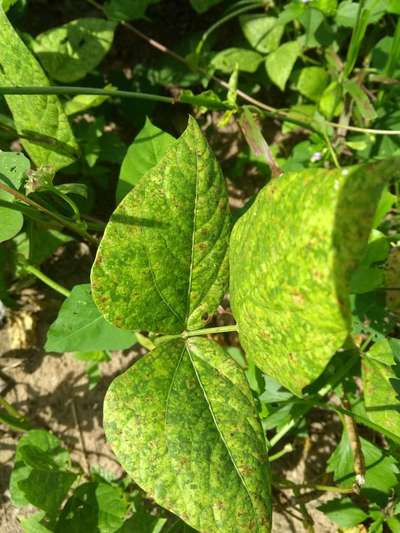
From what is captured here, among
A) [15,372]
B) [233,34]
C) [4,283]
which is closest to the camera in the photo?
[4,283]

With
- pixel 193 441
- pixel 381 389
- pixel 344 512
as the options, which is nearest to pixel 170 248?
pixel 193 441

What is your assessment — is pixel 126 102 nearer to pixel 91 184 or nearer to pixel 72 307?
pixel 91 184

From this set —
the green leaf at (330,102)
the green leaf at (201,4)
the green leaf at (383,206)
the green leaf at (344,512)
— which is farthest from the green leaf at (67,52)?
the green leaf at (344,512)

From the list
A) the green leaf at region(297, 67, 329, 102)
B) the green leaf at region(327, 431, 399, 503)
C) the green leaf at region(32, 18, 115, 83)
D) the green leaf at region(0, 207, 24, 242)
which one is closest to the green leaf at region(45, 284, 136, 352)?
the green leaf at region(0, 207, 24, 242)

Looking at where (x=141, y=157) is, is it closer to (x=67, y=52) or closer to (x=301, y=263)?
(x=67, y=52)

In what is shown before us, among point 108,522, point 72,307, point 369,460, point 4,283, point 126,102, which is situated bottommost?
point 108,522

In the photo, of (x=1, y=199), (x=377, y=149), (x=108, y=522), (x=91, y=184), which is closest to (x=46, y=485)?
(x=108, y=522)
